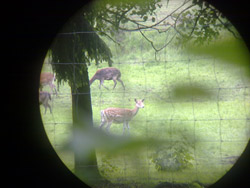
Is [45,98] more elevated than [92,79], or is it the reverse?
[92,79]

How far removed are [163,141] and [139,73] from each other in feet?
2.18

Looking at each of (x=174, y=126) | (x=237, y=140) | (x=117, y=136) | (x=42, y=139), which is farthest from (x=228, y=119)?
(x=42, y=139)

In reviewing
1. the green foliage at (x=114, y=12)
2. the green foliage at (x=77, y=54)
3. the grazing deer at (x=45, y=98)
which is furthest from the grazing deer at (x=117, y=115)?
the green foliage at (x=114, y=12)


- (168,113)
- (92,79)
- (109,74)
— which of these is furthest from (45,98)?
(168,113)

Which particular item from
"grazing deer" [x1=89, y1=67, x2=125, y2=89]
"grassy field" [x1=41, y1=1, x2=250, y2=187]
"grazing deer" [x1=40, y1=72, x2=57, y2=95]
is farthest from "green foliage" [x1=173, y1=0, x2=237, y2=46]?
"grazing deer" [x1=40, y1=72, x2=57, y2=95]

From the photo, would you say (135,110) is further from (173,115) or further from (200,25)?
(200,25)

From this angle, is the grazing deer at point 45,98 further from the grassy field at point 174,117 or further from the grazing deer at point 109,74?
the grazing deer at point 109,74

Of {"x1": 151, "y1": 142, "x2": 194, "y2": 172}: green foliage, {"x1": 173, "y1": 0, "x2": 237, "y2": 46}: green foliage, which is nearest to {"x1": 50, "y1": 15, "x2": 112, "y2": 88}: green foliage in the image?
{"x1": 173, "y1": 0, "x2": 237, "y2": 46}: green foliage

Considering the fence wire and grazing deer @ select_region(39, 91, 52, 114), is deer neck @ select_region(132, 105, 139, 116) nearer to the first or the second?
the fence wire

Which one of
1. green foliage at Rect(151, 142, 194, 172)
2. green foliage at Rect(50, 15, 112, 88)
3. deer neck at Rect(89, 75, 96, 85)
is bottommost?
green foliage at Rect(151, 142, 194, 172)

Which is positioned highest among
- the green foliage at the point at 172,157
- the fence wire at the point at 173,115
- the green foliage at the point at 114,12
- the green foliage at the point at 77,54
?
the green foliage at the point at 114,12

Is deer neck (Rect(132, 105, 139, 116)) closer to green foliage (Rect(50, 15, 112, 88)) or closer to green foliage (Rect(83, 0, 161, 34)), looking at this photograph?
green foliage (Rect(50, 15, 112, 88))

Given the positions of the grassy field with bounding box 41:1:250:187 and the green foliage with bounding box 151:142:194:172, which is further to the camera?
the green foliage with bounding box 151:142:194:172

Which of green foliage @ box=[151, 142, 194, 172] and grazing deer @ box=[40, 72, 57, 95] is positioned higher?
grazing deer @ box=[40, 72, 57, 95]
